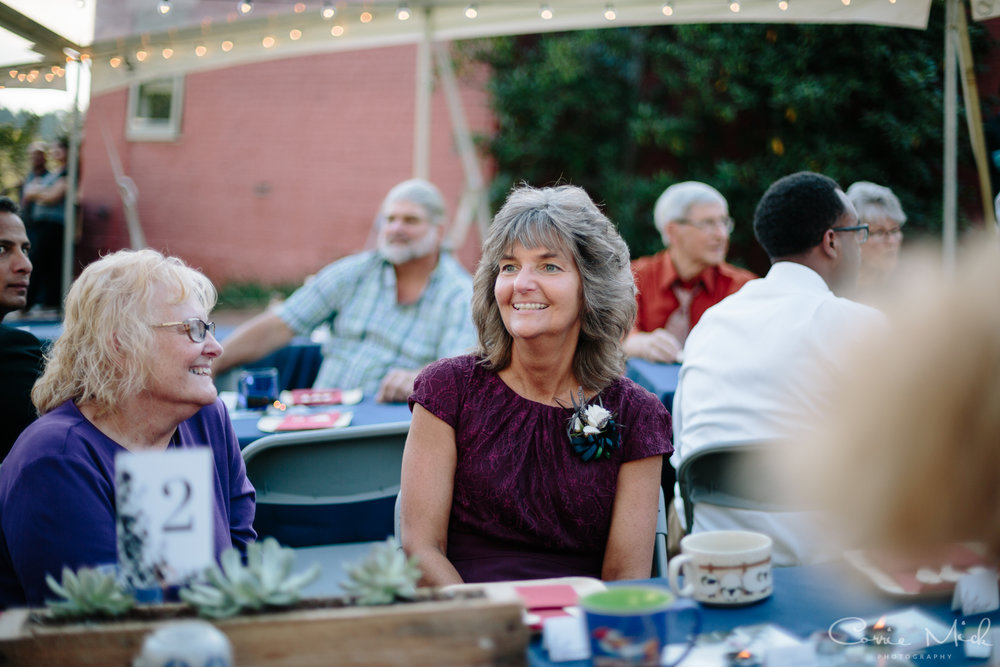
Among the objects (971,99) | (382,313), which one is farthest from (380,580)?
(971,99)

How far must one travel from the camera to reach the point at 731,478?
2.34m

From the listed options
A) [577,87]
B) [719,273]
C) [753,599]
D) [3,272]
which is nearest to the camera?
[753,599]

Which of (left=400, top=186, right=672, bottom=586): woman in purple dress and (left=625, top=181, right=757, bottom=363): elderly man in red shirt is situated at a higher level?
(left=625, top=181, right=757, bottom=363): elderly man in red shirt

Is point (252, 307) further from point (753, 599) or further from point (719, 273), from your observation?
point (753, 599)

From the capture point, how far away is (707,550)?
145cm

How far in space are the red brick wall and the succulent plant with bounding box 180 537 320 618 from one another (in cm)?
854

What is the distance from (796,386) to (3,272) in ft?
8.43

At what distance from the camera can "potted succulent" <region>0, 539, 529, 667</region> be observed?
3.46 ft

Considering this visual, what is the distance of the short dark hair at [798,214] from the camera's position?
293cm

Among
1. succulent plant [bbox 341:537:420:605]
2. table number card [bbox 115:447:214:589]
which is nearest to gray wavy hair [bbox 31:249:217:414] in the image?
table number card [bbox 115:447:214:589]

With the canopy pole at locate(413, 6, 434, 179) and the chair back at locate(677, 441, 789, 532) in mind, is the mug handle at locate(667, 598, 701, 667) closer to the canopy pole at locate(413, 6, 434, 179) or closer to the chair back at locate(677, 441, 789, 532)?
the chair back at locate(677, 441, 789, 532)

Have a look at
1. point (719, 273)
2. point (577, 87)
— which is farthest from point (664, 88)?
point (719, 273)

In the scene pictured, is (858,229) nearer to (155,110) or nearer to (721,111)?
(721,111)

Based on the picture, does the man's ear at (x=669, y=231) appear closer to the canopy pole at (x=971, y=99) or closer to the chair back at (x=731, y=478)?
the canopy pole at (x=971, y=99)
